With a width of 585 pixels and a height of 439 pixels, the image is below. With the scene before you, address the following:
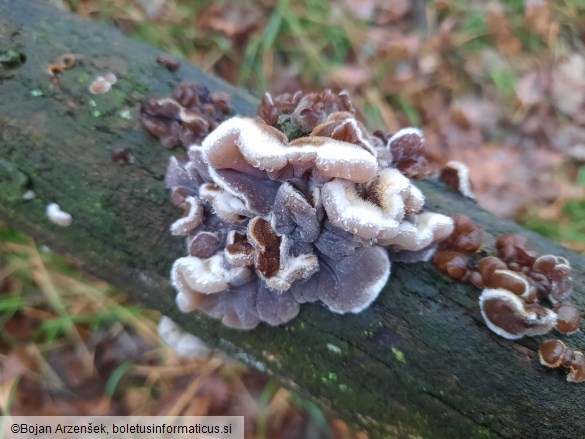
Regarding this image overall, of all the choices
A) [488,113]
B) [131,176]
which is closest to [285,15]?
[488,113]

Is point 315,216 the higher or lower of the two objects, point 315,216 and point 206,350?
the higher

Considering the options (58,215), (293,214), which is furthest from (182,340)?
(293,214)

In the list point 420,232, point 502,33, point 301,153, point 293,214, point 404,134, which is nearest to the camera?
point 301,153

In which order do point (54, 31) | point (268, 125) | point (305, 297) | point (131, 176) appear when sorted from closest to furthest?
point (268, 125) → point (305, 297) → point (131, 176) → point (54, 31)

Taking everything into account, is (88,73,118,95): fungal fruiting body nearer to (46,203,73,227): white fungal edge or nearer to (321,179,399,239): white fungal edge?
(46,203,73,227): white fungal edge

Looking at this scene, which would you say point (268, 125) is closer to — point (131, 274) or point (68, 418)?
point (131, 274)

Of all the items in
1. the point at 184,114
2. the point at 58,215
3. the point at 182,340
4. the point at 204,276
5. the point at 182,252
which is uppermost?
the point at 184,114

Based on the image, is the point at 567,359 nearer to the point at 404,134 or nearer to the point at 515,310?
the point at 515,310

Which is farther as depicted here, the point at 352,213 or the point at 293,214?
the point at 293,214
